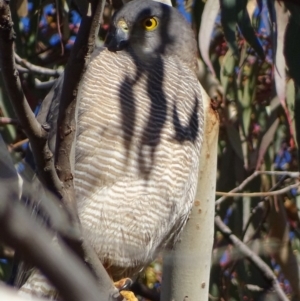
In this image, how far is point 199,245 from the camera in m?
2.17

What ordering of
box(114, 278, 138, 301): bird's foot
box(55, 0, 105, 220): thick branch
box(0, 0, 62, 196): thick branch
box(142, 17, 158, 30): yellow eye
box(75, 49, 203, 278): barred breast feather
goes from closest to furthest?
1. box(0, 0, 62, 196): thick branch
2. box(55, 0, 105, 220): thick branch
3. box(114, 278, 138, 301): bird's foot
4. box(75, 49, 203, 278): barred breast feather
5. box(142, 17, 158, 30): yellow eye

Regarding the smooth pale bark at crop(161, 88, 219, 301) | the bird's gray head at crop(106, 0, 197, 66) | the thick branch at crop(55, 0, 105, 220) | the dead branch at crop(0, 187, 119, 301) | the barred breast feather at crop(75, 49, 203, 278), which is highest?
the dead branch at crop(0, 187, 119, 301)

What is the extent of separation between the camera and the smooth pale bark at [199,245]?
2.11 metres

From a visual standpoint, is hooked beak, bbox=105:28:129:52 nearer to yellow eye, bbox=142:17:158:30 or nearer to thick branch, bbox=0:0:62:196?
yellow eye, bbox=142:17:158:30

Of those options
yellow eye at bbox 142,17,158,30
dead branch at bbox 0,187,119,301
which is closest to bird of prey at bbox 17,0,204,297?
yellow eye at bbox 142,17,158,30

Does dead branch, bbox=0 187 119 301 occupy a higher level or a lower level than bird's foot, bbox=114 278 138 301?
higher

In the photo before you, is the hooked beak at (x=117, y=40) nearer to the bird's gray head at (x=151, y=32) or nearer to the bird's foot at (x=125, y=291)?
the bird's gray head at (x=151, y=32)

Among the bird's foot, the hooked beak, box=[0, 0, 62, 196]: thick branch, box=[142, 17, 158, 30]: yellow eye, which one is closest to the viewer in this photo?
box=[0, 0, 62, 196]: thick branch

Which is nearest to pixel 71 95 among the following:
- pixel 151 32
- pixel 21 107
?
pixel 21 107

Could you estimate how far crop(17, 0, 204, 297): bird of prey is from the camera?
2061 millimetres

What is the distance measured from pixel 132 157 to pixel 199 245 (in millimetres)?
365

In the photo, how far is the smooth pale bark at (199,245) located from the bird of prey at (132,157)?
4 cm

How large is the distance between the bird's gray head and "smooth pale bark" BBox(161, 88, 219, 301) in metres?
0.42

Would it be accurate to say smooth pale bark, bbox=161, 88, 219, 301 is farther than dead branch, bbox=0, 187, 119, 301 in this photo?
Yes
